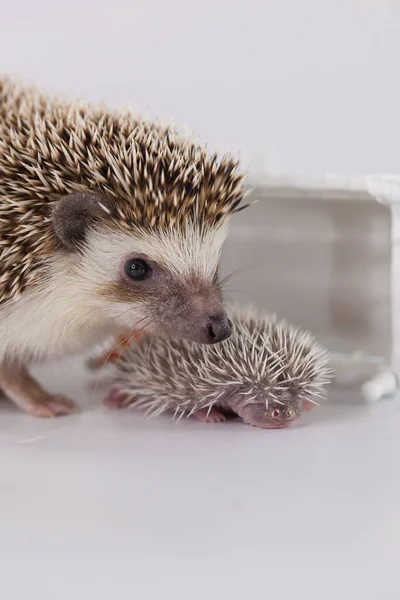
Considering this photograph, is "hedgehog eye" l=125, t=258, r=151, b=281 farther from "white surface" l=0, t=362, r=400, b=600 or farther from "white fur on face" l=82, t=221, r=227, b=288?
"white surface" l=0, t=362, r=400, b=600

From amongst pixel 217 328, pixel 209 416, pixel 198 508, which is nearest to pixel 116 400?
pixel 209 416

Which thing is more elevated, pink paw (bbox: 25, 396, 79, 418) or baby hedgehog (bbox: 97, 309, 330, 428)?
baby hedgehog (bbox: 97, 309, 330, 428)

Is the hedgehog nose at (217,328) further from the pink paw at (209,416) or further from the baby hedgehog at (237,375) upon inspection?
the pink paw at (209,416)

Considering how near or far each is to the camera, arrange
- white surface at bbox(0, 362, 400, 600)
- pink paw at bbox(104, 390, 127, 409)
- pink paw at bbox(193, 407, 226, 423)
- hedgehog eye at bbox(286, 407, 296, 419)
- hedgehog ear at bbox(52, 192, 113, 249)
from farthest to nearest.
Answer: pink paw at bbox(104, 390, 127, 409), pink paw at bbox(193, 407, 226, 423), hedgehog eye at bbox(286, 407, 296, 419), hedgehog ear at bbox(52, 192, 113, 249), white surface at bbox(0, 362, 400, 600)

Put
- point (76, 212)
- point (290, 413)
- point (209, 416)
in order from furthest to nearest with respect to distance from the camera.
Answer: point (209, 416), point (290, 413), point (76, 212)

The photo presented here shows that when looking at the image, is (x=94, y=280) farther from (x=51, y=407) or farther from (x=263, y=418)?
(x=263, y=418)

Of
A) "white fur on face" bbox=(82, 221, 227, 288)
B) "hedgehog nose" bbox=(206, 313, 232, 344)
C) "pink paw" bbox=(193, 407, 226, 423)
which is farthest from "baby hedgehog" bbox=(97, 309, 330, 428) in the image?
"white fur on face" bbox=(82, 221, 227, 288)

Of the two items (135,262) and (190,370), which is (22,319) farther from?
(190,370)

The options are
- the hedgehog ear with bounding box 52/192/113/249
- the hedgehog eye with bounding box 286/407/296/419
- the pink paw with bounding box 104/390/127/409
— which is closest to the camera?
the hedgehog ear with bounding box 52/192/113/249
